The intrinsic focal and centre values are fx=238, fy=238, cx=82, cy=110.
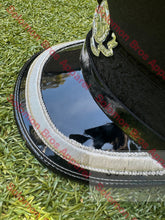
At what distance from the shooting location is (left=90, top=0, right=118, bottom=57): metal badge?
26.2 inches

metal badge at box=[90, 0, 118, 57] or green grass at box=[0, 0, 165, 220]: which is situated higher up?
metal badge at box=[90, 0, 118, 57]

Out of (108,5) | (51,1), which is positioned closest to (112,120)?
(108,5)

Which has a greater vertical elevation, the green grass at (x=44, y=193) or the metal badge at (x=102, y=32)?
the metal badge at (x=102, y=32)

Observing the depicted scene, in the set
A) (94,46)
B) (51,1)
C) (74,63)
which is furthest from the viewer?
(51,1)

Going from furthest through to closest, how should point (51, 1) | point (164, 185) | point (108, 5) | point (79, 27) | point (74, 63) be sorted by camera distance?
1. point (51, 1)
2. point (79, 27)
3. point (74, 63)
4. point (164, 185)
5. point (108, 5)

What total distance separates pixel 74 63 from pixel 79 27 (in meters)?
1.06

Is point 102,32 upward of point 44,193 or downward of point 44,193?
upward

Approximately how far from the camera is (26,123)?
974 mm

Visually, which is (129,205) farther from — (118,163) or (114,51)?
(114,51)

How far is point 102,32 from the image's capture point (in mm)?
703

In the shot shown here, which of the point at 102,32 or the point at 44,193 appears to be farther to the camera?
the point at 44,193

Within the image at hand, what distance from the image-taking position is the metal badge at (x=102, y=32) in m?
0.67

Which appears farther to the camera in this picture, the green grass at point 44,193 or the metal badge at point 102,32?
the green grass at point 44,193

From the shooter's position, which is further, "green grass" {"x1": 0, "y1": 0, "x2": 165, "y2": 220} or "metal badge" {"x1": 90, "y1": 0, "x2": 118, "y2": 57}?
"green grass" {"x1": 0, "y1": 0, "x2": 165, "y2": 220}
